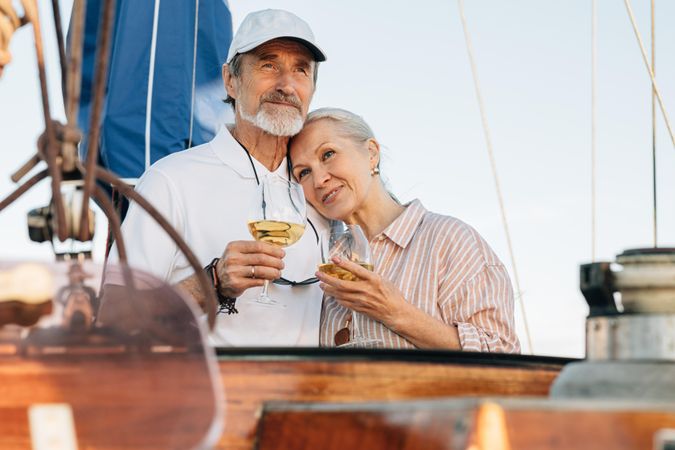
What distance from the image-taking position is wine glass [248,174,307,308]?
2.49 meters

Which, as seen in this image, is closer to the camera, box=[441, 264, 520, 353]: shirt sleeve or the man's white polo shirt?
box=[441, 264, 520, 353]: shirt sleeve

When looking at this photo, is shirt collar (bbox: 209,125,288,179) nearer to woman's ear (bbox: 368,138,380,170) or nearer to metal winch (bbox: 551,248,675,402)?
woman's ear (bbox: 368,138,380,170)

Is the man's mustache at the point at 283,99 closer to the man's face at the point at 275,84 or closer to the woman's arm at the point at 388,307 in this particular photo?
the man's face at the point at 275,84

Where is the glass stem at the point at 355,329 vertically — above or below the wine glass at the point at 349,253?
below

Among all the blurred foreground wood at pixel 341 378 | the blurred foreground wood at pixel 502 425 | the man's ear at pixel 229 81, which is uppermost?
the man's ear at pixel 229 81

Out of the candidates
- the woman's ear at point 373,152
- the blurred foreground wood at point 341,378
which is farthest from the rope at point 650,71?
the blurred foreground wood at point 341,378

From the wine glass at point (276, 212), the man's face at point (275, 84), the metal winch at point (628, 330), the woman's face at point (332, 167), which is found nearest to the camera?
the metal winch at point (628, 330)

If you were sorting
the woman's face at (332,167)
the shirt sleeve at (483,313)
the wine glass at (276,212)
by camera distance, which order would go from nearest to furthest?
1. the wine glass at (276,212)
2. the shirt sleeve at (483,313)
3. the woman's face at (332,167)

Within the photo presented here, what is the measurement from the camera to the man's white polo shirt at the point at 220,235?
2.78 m

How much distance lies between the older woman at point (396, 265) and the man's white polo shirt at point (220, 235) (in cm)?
8

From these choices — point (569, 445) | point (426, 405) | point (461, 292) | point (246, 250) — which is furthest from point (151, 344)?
point (461, 292)

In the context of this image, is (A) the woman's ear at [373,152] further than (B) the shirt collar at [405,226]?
Yes

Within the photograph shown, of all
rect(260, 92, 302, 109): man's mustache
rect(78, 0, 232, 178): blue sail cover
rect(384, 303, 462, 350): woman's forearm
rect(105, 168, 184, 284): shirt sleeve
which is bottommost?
rect(384, 303, 462, 350): woman's forearm

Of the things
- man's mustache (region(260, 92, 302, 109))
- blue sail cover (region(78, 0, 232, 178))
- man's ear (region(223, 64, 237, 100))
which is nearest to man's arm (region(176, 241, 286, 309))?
man's mustache (region(260, 92, 302, 109))
